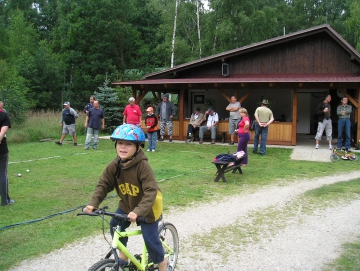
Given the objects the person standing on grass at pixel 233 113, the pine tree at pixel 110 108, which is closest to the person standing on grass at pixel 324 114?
the person standing on grass at pixel 233 113

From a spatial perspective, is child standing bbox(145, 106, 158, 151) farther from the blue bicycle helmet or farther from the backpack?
the blue bicycle helmet

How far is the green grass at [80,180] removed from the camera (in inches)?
214

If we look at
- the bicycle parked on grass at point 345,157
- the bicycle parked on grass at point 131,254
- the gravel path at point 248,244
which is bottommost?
the gravel path at point 248,244

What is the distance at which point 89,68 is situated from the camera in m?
34.9

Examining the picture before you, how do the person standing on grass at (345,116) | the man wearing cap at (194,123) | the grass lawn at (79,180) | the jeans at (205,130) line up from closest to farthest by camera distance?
the grass lawn at (79,180), the person standing on grass at (345,116), the jeans at (205,130), the man wearing cap at (194,123)

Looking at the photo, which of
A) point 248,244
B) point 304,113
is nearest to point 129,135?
point 248,244

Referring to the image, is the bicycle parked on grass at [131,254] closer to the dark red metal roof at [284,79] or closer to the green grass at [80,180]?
the green grass at [80,180]

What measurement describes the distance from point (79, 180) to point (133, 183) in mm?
6120

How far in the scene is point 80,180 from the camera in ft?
30.3

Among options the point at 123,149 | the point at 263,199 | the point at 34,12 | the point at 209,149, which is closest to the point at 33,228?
the point at 123,149

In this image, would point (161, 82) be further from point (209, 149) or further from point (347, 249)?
point (347, 249)

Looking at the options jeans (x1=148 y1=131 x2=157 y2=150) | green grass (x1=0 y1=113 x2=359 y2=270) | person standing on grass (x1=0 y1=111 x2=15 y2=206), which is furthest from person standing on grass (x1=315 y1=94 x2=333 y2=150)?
person standing on grass (x1=0 y1=111 x2=15 y2=206)

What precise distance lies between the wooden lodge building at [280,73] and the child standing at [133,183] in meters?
13.1

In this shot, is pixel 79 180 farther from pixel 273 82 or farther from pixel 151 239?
pixel 273 82
